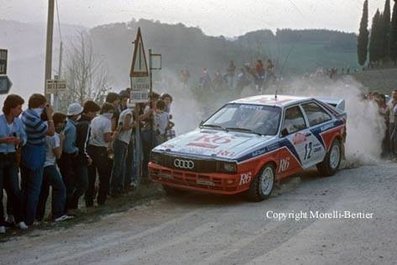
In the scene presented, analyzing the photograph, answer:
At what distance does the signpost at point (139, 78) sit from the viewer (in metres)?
9.88

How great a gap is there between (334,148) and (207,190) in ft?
12.4

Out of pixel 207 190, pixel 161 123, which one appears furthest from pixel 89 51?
pixel 207 190

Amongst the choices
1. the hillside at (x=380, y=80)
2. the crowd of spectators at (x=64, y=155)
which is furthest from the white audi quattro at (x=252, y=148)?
the hillside at (x=380, y=80)

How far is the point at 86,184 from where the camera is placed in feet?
28.8

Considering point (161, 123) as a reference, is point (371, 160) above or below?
below

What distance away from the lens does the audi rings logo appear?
9219mm

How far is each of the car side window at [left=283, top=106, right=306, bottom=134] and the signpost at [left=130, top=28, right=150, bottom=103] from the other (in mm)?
2508

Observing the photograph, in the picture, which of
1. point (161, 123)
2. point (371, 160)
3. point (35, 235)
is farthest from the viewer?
point (371, 160)

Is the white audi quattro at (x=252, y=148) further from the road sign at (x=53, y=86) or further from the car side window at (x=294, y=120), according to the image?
the road sign at (x=53, y=86)

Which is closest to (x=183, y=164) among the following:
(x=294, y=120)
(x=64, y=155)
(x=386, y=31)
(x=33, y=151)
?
(x=64, y=155)

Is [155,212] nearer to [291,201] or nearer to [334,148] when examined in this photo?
[291,201]

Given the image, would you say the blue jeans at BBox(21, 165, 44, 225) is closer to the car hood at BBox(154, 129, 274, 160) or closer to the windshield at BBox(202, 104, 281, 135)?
the car hood at BBox(154, 129, 274, 160)

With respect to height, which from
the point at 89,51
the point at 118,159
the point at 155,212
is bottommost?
the point at 155,212
